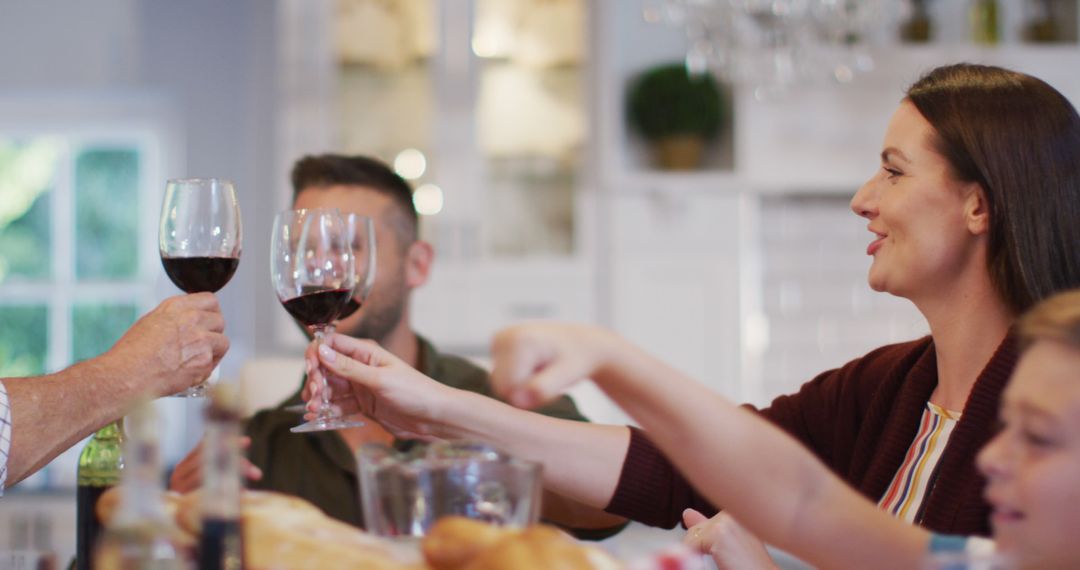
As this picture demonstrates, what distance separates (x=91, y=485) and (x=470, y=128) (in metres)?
3.11

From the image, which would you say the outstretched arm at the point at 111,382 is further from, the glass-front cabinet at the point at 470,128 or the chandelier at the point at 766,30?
the glass-front cabinet at the point at 470,128

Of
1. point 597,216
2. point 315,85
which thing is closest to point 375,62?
point 315,85

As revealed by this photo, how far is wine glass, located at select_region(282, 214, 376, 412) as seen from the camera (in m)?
1.35

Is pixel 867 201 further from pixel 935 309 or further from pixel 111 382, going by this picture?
pixel 111 382

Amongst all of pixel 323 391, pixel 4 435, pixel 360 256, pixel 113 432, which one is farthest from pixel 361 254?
pixel 4 435


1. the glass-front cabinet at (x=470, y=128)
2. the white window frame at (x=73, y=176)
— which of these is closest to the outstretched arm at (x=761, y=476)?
the glass-front cabinet at (x=470, y=128)

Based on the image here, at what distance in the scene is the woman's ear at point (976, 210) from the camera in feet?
4.70

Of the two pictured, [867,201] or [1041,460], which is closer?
[1041,460]

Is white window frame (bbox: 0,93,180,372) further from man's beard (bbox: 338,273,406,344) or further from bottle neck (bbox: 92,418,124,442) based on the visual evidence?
bottle neck (bbox: 92,418,124,442)

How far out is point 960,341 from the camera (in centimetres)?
146

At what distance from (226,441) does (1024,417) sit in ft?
1.61

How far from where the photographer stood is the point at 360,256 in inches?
54.1

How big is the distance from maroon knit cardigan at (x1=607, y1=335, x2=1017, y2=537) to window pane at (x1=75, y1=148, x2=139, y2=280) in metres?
3.71

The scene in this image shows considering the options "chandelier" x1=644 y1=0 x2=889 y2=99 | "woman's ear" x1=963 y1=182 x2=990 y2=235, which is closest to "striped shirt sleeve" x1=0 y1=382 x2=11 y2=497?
"woman's ear" x1=963 y1=182 x2=990 y2=235
